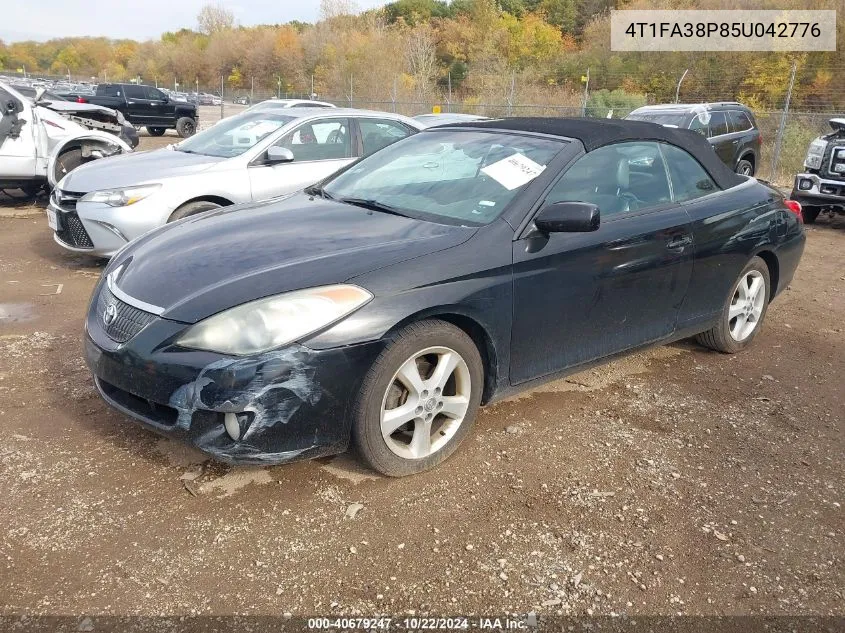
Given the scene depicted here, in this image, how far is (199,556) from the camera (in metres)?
2.49

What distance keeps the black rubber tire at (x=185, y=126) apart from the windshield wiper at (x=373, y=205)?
22449mm

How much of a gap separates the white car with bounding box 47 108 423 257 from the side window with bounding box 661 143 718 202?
291cm

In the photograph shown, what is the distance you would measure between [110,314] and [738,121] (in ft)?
42.2

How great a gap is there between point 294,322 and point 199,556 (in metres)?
0.92

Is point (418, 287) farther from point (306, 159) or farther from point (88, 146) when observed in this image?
point (88, 146)

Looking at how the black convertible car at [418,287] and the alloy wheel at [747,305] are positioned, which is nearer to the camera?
the black convertible car at [418,287]

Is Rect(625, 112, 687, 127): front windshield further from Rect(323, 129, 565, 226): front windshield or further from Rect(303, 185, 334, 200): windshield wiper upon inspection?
Rect(303, 185, 334, 200): windshield wiper

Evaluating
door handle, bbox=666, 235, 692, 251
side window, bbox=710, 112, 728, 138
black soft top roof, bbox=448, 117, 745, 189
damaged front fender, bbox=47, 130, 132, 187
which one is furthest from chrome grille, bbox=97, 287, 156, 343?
side window, bbox=710, 112, 728, 138

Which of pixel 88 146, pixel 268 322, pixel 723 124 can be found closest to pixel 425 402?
pixel 268 322

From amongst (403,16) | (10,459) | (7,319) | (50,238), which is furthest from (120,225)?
(403,16)

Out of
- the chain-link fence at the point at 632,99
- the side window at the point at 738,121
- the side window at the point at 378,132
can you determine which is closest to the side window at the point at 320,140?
the side window at the point at 378,132

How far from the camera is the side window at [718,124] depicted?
12.3m

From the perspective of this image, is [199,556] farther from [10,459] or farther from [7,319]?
[7,319]

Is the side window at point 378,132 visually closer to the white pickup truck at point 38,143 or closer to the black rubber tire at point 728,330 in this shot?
the black rubber tire at point 728,330
